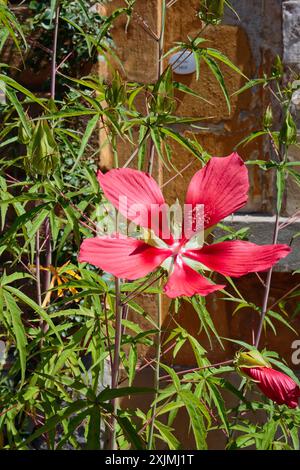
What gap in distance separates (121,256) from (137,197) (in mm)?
82

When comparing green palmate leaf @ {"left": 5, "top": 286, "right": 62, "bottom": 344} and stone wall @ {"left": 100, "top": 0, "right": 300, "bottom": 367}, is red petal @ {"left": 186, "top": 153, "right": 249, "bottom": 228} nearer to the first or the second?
green palmate leaf @ {"left": 5, "top": 286, "right": 62, "bottom": 344}

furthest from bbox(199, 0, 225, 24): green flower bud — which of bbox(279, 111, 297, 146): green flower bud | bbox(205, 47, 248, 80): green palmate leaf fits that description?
bbox(279, 111, 297, 146): green flower bud

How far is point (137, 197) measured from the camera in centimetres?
76

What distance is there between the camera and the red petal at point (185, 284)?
67 cm

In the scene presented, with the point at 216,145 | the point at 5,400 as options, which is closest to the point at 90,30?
the point at 216,145

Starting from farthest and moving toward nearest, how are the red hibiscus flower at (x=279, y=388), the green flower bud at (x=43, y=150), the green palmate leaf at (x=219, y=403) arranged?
1. the green palmate leaf at (x=219, y=403)
2. the green flower bud at (x=43, y=150)
3. the red hibiscus flower at (x=279, y=388)

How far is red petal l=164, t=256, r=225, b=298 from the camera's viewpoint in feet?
2.20

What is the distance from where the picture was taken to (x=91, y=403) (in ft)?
2.90

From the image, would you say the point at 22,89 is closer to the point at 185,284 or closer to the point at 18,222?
the point at 18,222

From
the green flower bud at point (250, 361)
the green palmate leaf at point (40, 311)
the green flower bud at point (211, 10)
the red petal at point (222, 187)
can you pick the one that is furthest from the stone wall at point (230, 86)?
the red petal at point (222, 187)

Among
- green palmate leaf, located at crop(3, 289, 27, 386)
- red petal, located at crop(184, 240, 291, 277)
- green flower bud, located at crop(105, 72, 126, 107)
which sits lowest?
green palmate leaf, located at crop(3, 289, 27, 386)

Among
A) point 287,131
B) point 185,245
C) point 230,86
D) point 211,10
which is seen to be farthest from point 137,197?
point 230,86

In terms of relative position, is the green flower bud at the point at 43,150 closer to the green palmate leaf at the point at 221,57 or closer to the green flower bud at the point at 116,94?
the green flower bud at the point at 116,94

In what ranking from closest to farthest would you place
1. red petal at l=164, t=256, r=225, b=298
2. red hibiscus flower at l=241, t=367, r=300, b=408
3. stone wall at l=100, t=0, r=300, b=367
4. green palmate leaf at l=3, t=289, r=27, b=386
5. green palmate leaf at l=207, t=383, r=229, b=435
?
Result: red petal at l=164, t=256, r=225, b=298, red hibiscus flower at l=241, t=367, r=300, b=408, green palmate leaf at l=3, t=289, r=27, b=386, green palmate leaf at l=207, t=383, r=229, b=435, stone wall at l=100, t=0, r=300, b=367
